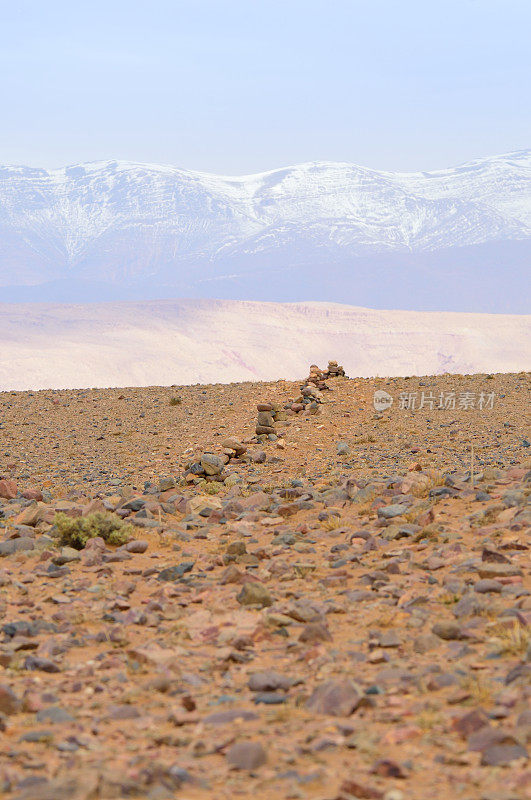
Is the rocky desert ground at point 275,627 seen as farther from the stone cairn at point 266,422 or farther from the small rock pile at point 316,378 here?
the small rock pile at point 316,378

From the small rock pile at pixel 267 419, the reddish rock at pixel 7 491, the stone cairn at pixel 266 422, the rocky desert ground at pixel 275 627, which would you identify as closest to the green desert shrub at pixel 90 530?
the rocky desert ground at pixel 275 627

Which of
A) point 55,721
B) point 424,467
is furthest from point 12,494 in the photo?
point 55,721

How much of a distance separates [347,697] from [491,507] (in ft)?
21.9

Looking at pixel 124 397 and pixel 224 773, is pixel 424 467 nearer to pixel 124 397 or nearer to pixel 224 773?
pixel 224 773

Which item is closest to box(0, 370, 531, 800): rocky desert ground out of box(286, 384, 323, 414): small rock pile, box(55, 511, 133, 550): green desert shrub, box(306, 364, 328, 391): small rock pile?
box(55, 511, 133, 550): green desert shrub

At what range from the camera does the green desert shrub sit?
12266 mm

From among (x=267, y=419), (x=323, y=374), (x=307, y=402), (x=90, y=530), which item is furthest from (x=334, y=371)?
(x=90, y=530)

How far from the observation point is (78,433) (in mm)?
24703

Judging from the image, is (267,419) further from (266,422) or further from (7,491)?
(7,491)

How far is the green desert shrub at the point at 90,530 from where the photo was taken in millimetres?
12266

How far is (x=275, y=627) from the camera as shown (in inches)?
320

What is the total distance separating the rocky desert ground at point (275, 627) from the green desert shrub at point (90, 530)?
3 centimetres

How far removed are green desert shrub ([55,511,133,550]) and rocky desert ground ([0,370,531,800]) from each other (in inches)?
1.3

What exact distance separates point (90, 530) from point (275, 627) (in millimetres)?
4926
